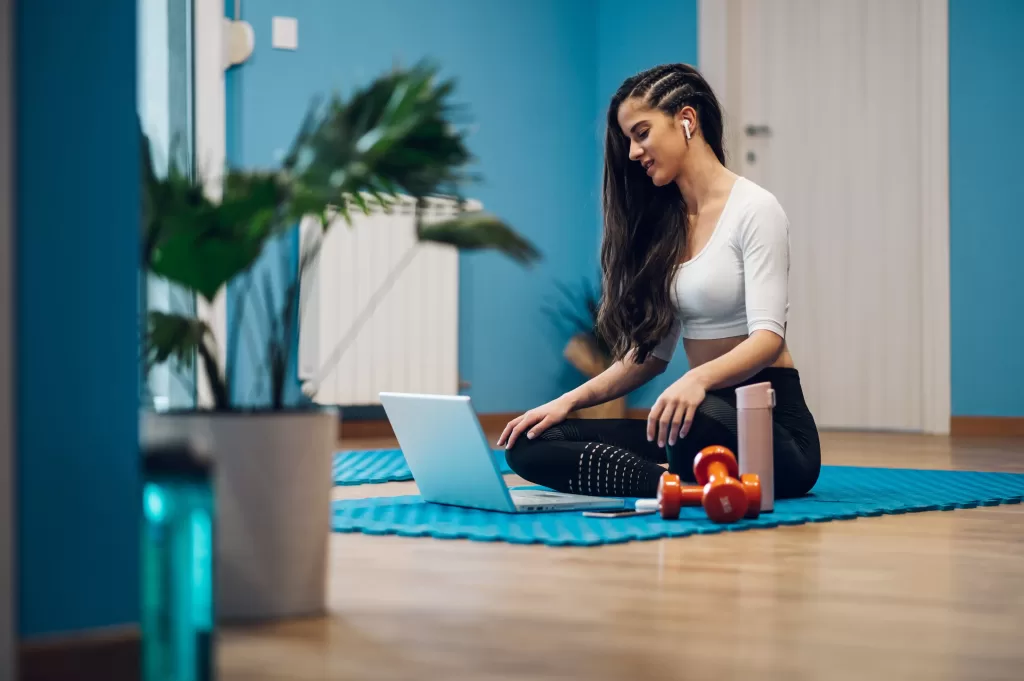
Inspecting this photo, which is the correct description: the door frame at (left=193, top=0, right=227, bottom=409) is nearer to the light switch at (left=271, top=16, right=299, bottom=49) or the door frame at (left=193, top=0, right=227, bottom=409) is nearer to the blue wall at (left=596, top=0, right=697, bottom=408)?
the light switch at (left=271, top=16, right=299, bottom=49)

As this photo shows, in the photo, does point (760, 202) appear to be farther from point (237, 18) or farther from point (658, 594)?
point (237, 18)

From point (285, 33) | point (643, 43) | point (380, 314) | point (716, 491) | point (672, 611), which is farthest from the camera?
point (643, 43)

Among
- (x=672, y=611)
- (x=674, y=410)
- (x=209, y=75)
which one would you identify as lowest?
(x=672, y=611)

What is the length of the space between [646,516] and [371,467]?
1.18m

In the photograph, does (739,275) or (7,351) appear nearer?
(7,351)

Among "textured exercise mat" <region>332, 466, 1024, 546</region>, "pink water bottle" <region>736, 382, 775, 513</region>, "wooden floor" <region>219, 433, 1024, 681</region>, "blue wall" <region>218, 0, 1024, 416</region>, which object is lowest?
"wooden floor" <region>219, 433, 1024, 681</region>

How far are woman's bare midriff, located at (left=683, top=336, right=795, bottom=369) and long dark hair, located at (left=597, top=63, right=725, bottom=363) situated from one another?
7 centimetres

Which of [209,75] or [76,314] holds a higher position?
[209,75]

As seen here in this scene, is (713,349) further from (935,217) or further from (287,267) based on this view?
(935,217)

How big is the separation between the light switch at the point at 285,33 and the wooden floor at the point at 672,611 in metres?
2.67

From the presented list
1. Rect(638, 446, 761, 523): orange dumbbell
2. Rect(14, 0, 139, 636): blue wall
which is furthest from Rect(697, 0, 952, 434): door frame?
Rect(14, 0, 139, 636): blue wall

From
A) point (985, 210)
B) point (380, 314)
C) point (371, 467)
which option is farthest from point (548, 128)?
point (371, 467)

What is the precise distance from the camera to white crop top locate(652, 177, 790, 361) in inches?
95.9

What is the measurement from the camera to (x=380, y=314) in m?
4.41
